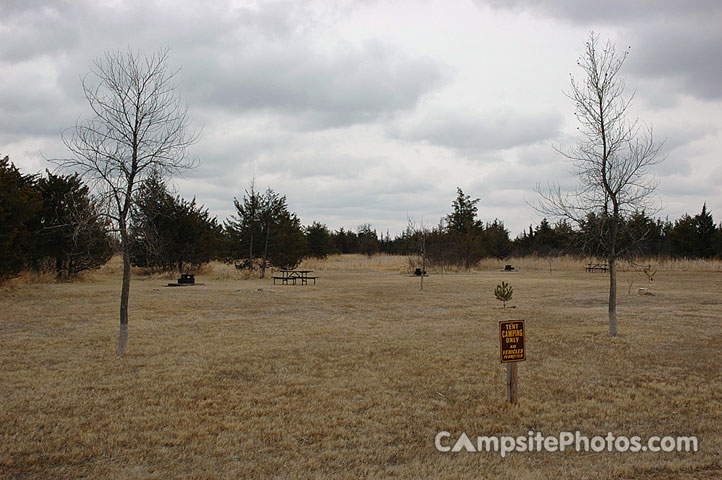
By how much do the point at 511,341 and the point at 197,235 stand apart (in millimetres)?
27700

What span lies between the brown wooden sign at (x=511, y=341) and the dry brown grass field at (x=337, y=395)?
2.01ft

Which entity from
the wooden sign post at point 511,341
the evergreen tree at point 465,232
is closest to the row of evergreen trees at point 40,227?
the wooden sign post at point 511,341

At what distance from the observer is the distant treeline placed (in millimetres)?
9219

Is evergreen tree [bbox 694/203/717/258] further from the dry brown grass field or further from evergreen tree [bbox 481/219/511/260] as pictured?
the dry brown grass field

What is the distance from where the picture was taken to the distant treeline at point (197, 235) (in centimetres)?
922

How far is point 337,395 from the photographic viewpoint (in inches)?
235

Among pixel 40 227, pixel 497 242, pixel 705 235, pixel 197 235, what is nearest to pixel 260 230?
pixel 197 235

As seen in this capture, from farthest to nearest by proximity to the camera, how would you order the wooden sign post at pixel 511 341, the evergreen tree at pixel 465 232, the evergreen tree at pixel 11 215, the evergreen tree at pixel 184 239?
the evergreen tree at pixel 465 232 < the evergreen tree at pixel 184 239 < the evergreen tree at pixel 11 215 < the wooden sign post at pixel 511 341

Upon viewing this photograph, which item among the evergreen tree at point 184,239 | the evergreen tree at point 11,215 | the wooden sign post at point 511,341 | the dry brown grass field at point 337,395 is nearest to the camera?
the dry brown grass field at point 337,395

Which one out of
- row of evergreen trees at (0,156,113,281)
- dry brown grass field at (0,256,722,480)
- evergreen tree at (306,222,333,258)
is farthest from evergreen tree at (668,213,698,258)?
row of evergreen trees at (0,156,113,281)

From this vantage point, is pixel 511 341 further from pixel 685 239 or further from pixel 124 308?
pixel 685 239

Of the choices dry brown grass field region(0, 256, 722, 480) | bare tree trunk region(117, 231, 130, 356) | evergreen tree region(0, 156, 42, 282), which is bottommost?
dry brown grass field region(0, 256, 722, 480)

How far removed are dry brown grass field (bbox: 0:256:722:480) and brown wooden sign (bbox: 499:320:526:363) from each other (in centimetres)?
61

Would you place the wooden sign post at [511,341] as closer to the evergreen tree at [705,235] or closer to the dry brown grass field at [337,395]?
the dry brown grass field at [337,395]
